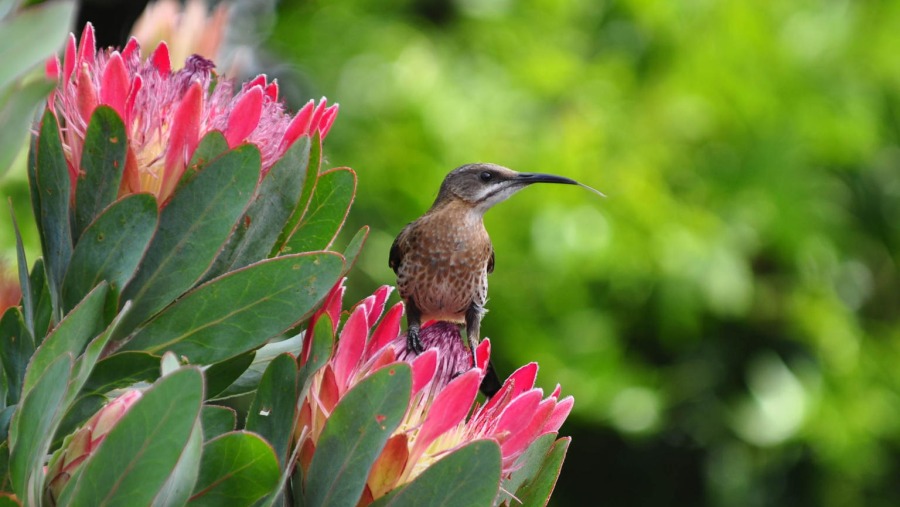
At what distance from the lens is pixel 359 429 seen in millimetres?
798

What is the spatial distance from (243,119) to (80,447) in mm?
272

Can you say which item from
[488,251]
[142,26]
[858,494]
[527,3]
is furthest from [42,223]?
[858,494]

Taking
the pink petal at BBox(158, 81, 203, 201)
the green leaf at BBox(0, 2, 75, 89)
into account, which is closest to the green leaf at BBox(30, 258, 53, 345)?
the pink petal at BBox(158, 81, 203, 201)

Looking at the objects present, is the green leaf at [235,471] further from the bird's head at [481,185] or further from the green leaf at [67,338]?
the bird's head at [481,185]

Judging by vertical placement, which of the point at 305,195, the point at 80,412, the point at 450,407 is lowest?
the point at 80,412

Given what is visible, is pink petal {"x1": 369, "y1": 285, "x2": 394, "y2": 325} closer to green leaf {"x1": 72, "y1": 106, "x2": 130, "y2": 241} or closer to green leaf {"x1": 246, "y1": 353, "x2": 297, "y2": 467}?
green leaf {"x1": 246, "y1": 353, "x2": 297, "y2": 467}

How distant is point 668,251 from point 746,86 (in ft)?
2.59

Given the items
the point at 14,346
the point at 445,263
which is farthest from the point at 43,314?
the point at 445,263

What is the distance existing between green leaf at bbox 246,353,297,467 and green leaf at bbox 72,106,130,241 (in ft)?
0.51

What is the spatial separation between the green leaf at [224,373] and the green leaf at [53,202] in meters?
0.13

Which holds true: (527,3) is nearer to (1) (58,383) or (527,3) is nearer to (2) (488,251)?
(2) (488,251)

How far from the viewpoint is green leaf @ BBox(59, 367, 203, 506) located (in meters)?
0.65

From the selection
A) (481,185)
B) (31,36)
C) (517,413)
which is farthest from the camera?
(481,185)

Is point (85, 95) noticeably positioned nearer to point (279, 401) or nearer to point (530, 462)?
point (279, 401)
